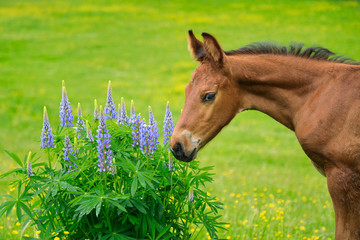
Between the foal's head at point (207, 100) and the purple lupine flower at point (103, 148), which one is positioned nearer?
the purple lupine flower at point (103, 148)

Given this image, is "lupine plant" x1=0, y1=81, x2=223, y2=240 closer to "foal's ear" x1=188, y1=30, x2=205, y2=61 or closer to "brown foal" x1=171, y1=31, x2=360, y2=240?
"brown foal" x1=171, y1=31, x2=360, y2=240

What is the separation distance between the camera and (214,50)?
3945 millimetres

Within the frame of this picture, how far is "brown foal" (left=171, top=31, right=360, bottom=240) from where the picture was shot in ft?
12.1

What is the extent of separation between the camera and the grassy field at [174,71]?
7289mm

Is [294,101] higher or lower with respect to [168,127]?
higher

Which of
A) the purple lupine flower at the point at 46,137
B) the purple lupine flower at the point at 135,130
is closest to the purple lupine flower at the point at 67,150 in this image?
the purple lupine flower at the point at 46,137

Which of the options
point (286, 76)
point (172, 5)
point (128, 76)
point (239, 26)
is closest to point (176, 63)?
point (128, 76)

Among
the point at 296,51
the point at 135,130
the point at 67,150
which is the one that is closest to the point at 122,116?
the point at 135,130

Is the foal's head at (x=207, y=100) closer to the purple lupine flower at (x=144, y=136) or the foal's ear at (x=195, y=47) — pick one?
the foal's ear at (x=195, y=47)

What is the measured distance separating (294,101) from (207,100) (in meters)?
0.80

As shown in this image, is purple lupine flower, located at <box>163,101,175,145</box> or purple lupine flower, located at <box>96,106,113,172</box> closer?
purple lupine flower, located at <box>96,106,113,172</box>

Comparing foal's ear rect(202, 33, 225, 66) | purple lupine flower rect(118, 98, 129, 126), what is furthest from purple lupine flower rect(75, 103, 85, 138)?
foal's ear rect(202, 33, 225, 66)

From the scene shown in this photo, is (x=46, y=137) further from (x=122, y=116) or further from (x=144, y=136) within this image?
(x=144, y=136)

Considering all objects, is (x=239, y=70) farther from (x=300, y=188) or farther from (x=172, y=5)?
(x=172, y=5)
